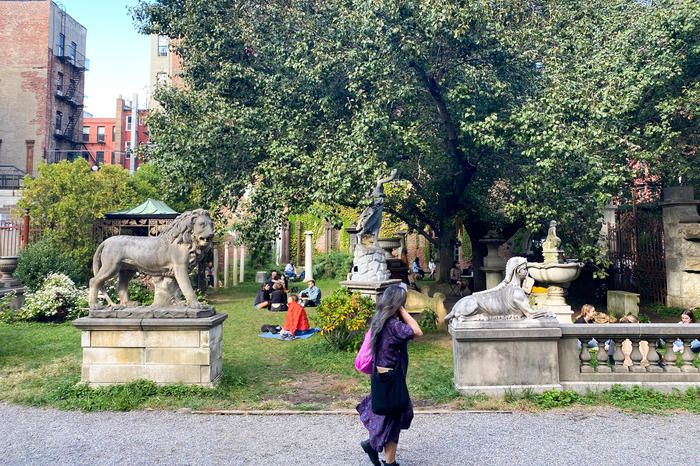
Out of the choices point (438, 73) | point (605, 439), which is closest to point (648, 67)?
point (438, 73)

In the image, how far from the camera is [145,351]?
22.6 ft

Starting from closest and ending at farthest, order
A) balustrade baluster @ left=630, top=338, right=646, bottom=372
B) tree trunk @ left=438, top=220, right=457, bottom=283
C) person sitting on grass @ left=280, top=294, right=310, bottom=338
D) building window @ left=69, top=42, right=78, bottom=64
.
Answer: balustrade baluster @ left=630, top=338, right=646, bottom=372 < person sitting on grass @ left=280, top=294, right=310, bottom=338 < tree trunk @ left=438, top=220, right=457, bottom=283 < building window @ left=69, top=42, right=78, bottom=64

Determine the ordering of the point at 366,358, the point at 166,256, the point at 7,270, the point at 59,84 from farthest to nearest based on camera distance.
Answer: the point at 59,84
the point at 7,270
the point at 166,256
the point at 366,358

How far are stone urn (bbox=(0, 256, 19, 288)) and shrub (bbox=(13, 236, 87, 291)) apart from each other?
1.00 metres

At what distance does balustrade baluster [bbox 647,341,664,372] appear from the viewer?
6.69 meters

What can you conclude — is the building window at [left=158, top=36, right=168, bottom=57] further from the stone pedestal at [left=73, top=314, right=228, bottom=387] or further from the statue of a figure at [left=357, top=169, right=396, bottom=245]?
the stone pedestal at [left=73, top=314, right=228, bottom=387]

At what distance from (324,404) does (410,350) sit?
3.63m

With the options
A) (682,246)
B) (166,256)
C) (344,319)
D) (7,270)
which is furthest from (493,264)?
(7,270)

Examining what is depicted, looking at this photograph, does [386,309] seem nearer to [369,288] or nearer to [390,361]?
[390,361]

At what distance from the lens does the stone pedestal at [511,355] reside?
6.55m

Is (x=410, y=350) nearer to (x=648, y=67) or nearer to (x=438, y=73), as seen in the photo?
(x=438, y=73)

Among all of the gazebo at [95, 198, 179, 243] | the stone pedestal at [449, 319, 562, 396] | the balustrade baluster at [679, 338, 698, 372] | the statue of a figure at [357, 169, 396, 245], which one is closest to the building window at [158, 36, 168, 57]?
the gazebo at [95, 198, 179, 243]

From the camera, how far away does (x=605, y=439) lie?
524 cm

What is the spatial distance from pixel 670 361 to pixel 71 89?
4388cm
